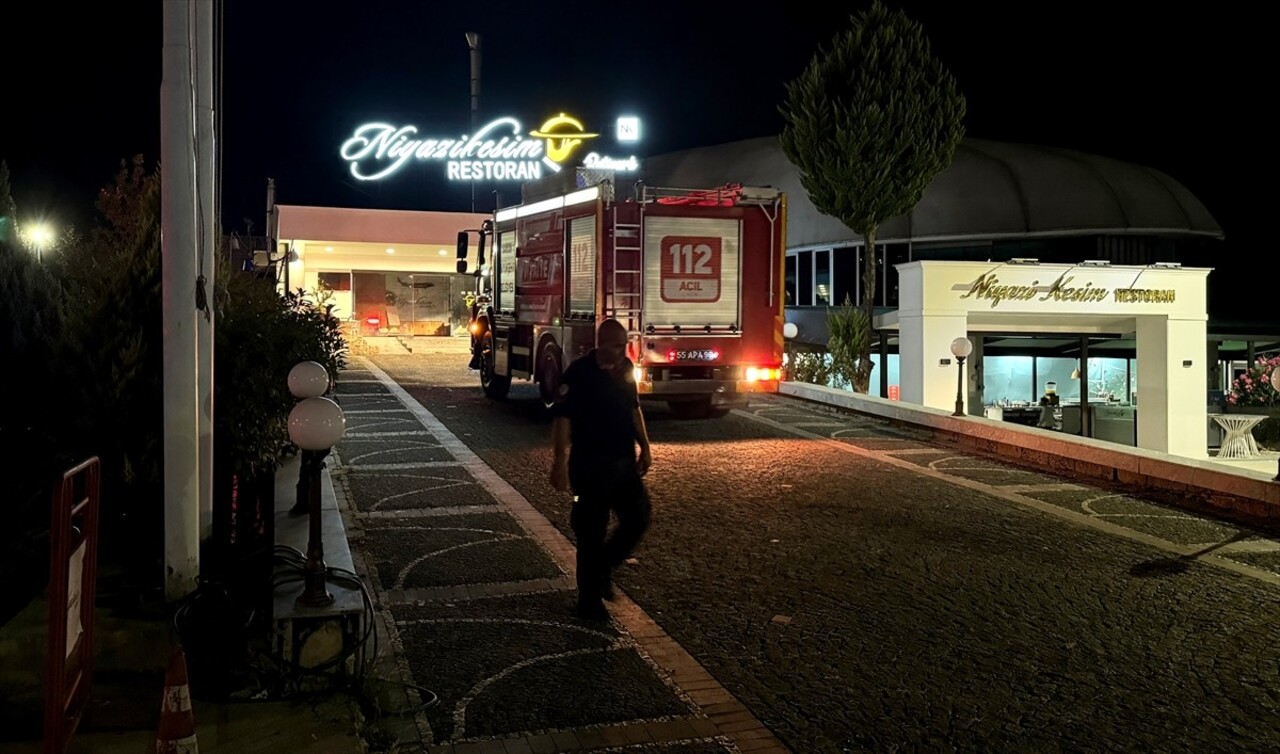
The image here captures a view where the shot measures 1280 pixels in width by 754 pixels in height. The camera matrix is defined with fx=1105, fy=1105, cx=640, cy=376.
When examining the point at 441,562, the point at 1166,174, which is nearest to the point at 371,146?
the point at 1166,174

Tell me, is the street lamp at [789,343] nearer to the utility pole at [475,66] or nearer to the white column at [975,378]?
the white column at [975,378]

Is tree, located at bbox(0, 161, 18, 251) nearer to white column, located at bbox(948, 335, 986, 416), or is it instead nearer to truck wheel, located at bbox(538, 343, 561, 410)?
truck wheel, located at bbox(538, 343, 561, 410)

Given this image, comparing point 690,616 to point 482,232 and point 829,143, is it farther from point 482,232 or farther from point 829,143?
point 829,143

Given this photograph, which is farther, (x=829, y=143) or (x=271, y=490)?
(x=829, y=143)

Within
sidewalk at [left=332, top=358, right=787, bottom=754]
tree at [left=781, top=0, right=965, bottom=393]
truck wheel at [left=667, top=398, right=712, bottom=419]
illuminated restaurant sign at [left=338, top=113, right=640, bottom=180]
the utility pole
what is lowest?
sidewalk at [left=332, top=358, right=787, bottom=754]

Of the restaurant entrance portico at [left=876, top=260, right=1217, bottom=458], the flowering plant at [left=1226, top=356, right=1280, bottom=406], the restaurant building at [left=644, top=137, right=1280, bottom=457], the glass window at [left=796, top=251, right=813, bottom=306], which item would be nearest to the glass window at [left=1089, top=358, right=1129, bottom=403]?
the restaurant building at [left=644, top=137, right=1280, bottom=457]

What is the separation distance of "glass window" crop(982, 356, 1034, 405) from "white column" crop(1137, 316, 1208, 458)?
283 inches

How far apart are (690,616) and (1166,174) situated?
39484 mm

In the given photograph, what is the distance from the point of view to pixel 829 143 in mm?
21750

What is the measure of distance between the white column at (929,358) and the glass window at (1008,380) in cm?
1005

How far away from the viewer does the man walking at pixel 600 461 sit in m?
6.39

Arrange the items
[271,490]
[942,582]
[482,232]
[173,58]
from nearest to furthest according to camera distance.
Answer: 1. [173,58]
2. [271,490]
3. [942,582]
4. [482,232]

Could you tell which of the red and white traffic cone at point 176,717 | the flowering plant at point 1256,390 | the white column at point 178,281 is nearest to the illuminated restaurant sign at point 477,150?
the flowering plant at point 1256,390

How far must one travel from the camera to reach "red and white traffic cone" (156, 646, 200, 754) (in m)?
3.51
